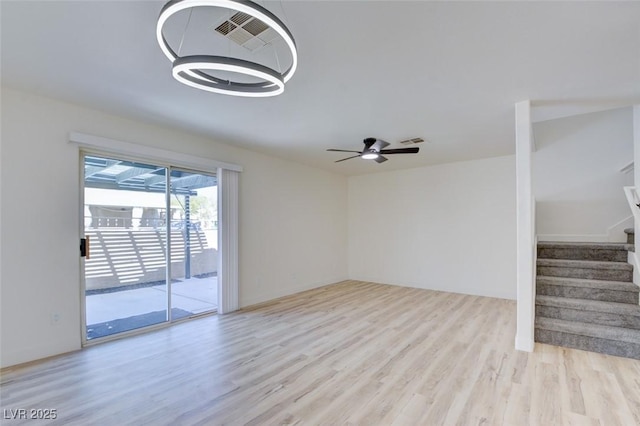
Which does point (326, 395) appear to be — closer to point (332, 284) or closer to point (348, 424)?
point (348, 424)

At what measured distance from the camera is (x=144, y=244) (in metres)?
4.01

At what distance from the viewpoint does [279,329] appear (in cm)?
396

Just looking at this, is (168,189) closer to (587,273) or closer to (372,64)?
(372,64)

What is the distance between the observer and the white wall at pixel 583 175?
475cm

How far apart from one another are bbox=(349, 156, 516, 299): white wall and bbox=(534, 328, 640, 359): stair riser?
84.6 inches

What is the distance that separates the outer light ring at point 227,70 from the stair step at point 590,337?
4007 mm

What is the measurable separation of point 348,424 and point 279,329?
79.5 inches

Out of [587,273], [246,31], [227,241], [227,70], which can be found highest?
[246,31]

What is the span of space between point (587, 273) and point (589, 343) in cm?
108

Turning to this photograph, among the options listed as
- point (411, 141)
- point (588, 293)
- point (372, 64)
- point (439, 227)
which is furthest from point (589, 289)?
point (372, 64)

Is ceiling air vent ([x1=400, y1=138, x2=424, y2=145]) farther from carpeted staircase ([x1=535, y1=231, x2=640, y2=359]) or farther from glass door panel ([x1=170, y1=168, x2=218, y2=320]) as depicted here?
glass door panel ([x1=170, y1=168, x2=218, y2=320])

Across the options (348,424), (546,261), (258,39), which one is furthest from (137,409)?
(546,261)

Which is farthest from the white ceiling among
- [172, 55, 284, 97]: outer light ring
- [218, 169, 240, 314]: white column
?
[218, 169, 240, 314]: white column

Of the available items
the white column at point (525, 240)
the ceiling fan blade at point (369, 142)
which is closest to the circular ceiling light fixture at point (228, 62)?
the ceiling fan blade at point (369, 142)
